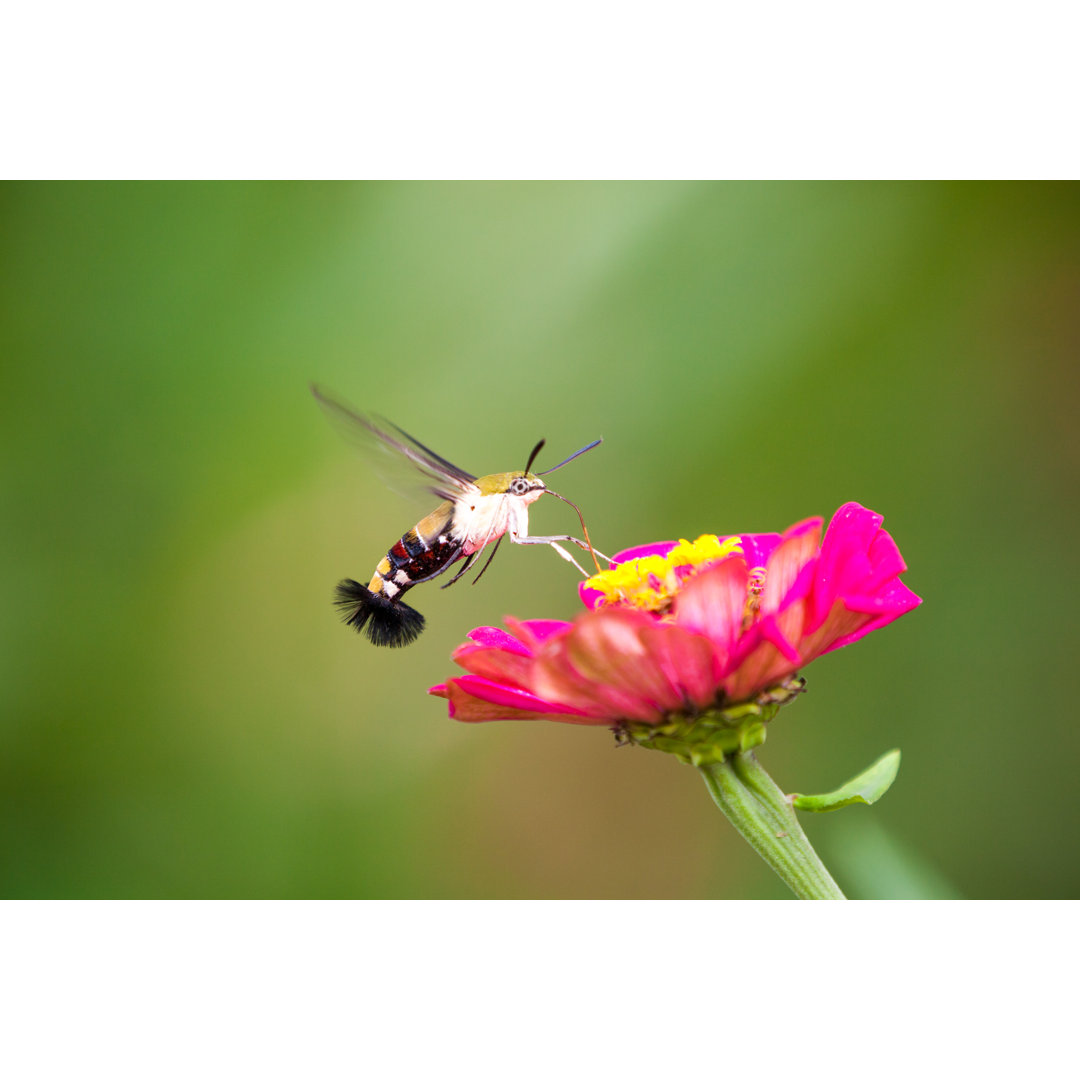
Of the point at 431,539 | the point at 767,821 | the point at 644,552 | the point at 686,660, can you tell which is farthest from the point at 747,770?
the point at 431,539

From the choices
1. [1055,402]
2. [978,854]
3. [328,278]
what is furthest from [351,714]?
[1055,402]

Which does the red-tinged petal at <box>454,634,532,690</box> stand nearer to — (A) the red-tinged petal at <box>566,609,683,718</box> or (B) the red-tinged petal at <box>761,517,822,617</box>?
(A) the red-tinged petal at <box>566,609,683,718</box>

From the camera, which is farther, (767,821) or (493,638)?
(493,638)

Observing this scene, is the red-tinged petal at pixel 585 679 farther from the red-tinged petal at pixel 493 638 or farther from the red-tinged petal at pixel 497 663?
the red-tinged petal at pixel 493 638

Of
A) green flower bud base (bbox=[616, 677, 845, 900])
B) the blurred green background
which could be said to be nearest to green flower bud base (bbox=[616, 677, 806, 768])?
green flower bud base (bbox=[616, 677, 845, 900])

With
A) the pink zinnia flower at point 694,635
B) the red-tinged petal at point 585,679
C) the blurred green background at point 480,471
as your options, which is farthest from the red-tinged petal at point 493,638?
the blurred green background at point 480,471

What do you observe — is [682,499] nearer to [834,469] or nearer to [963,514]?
[834,469]

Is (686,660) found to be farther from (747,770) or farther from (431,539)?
(431,539)

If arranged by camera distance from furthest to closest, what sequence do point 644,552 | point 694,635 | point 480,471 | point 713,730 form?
point 480,471 < point 644,552 < point 713,730 < point 694,635
